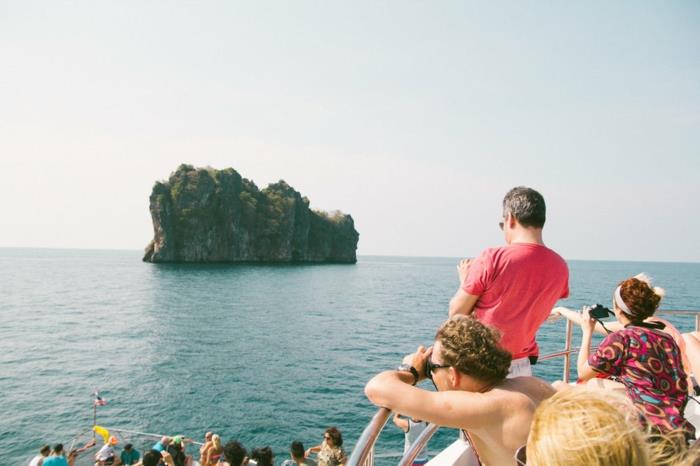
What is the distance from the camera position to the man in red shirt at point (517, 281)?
2.54 meters

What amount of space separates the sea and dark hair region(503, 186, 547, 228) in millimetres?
9619

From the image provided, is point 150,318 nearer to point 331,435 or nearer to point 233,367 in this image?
point 233,367

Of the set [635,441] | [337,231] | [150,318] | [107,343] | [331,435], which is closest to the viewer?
[635,441]

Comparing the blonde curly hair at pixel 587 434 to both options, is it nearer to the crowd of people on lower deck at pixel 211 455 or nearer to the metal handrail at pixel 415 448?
the metal handrail at pixel 415 448

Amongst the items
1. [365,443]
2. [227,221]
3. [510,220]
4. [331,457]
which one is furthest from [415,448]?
[227,221]

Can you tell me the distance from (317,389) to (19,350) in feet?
76.5

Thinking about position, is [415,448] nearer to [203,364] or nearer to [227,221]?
[203,364]

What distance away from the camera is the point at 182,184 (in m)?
120

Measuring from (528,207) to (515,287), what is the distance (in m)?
0.48

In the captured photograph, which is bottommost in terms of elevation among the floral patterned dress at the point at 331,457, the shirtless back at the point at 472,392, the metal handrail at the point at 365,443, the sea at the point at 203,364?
the sea at the point at 203,364

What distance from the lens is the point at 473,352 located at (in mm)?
1793

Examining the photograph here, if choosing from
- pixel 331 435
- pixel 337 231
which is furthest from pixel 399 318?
pixel 337 231

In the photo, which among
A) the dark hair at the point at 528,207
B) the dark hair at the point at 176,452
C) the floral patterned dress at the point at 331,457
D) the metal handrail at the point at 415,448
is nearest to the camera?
the metal handrail at the point at 415,448

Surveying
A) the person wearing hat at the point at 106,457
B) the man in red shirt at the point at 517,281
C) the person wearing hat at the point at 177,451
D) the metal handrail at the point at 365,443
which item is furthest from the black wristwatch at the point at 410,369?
the person wearing hat at the point at 106,457
